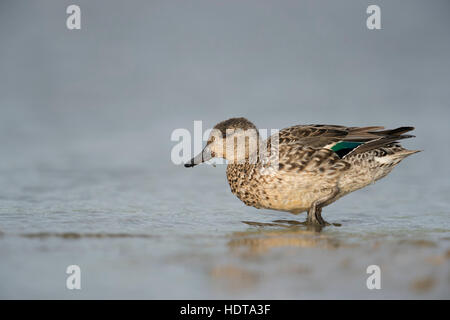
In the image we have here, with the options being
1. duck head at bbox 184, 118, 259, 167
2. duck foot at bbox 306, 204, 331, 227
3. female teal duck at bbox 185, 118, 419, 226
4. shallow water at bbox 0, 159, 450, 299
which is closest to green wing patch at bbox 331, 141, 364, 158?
female teal duck at bbox 185, 118, 419, 226

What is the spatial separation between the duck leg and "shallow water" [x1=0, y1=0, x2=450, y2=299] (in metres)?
0.20

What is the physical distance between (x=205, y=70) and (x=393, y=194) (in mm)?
5644

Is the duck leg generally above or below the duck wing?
below

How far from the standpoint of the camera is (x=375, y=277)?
12.9ft

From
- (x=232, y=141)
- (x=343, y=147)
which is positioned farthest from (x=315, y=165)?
(x=232, y=141)

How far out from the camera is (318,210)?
5781mm

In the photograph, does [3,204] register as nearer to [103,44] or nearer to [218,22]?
[103,44]

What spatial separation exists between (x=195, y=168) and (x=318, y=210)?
328 centimetres

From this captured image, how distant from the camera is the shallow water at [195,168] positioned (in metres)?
4.02

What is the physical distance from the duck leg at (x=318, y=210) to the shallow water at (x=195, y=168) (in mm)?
198

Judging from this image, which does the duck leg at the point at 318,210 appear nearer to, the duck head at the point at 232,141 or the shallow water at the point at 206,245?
the shallow water at the point at 206,245

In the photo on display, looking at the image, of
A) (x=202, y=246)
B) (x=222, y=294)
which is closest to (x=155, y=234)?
(x=202, y=246)

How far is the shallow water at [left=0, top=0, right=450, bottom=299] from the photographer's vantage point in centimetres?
402

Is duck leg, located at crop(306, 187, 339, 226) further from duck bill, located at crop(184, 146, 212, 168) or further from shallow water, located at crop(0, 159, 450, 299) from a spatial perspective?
duck bill, located at crop(184, 146, 212, 168)
